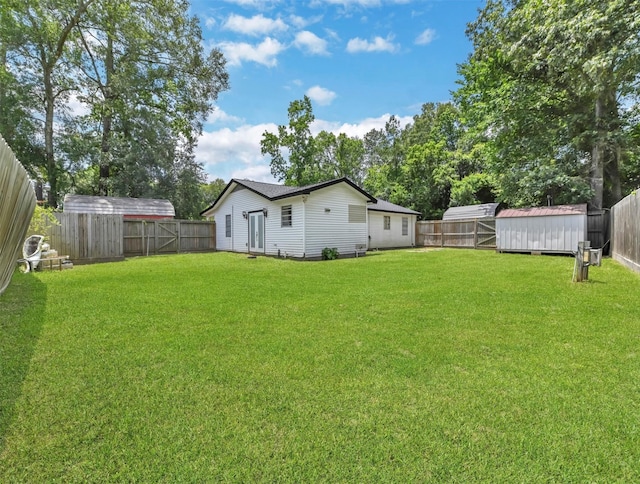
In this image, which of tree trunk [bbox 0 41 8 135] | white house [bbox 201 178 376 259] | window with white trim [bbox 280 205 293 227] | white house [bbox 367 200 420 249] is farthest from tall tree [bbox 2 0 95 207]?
white house [bbox 367 200 420 249]

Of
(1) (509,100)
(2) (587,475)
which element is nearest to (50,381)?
(2) (587,475)

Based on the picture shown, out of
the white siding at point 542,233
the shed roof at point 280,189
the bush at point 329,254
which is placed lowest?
the bush at point 329,254

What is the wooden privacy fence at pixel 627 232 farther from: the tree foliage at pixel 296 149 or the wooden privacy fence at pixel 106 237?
the tree foliage at pixel 296 149

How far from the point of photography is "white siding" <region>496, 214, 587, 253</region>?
11.8m

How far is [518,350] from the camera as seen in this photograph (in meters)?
3.31

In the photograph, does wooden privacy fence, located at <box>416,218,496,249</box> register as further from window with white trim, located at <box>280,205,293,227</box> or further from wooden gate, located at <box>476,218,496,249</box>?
window with white trim, located at <box>280,205,293,227</box>

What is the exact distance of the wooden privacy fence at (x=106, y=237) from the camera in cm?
1059

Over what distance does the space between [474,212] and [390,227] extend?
5433mm

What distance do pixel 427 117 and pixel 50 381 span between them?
36484mm

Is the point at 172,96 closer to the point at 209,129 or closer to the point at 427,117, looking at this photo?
the point at 209,129

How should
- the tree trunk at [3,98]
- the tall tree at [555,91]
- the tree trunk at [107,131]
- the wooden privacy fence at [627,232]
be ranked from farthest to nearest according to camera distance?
the tree trunk at [107,131] < the tree trunk at [3,98] < the tall tree at [555,91] < the wooden privacy fence at [627,232]

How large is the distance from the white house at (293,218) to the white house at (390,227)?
3995mm

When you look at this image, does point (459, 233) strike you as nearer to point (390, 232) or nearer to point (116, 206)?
point (390, 232)

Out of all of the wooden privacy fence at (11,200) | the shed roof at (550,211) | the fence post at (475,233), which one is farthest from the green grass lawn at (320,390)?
the fence post at (475,233)
